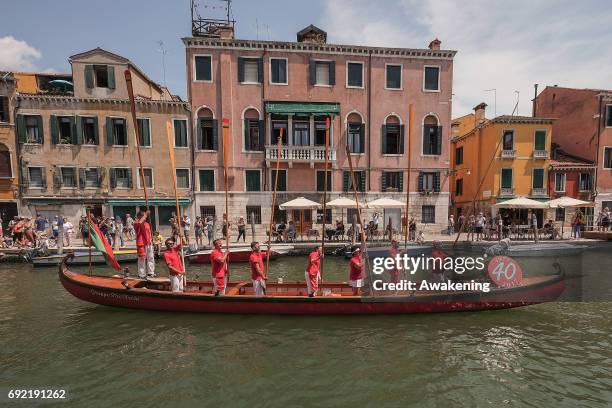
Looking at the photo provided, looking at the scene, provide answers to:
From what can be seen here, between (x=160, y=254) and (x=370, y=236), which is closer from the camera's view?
(x=160, y=254)

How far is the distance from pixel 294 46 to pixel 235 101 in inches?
244

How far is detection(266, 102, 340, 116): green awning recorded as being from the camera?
23.6m

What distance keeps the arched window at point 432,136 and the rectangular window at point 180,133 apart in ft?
62.6

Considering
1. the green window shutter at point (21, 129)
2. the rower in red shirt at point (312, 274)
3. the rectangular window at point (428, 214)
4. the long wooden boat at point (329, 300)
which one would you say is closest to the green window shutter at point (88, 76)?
the green window shutter at point (21, 129)

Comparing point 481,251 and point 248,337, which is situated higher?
point 481,251

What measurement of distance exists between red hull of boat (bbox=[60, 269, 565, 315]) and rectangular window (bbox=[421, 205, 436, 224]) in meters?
15.9

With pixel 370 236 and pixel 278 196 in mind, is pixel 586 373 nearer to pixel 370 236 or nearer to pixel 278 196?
pixel 370 236

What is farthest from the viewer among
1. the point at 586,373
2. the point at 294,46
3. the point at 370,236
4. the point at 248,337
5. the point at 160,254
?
the point at 294,46

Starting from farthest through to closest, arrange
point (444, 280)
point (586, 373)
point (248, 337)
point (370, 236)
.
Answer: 1. point (370, 236)
2. point (444, 280)
3. point (248, 337)
4. point (586, 373)

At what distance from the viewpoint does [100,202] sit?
22.9m

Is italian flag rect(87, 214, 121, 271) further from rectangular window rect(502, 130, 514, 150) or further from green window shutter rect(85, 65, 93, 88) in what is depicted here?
rectangular window rect(502, 130, 514, 150)

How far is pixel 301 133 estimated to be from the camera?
24422 millimetres

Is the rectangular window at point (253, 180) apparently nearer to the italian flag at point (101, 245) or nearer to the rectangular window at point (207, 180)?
the rectangular window at point (207, 180)

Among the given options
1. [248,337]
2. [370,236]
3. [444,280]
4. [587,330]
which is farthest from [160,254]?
[587,330]
